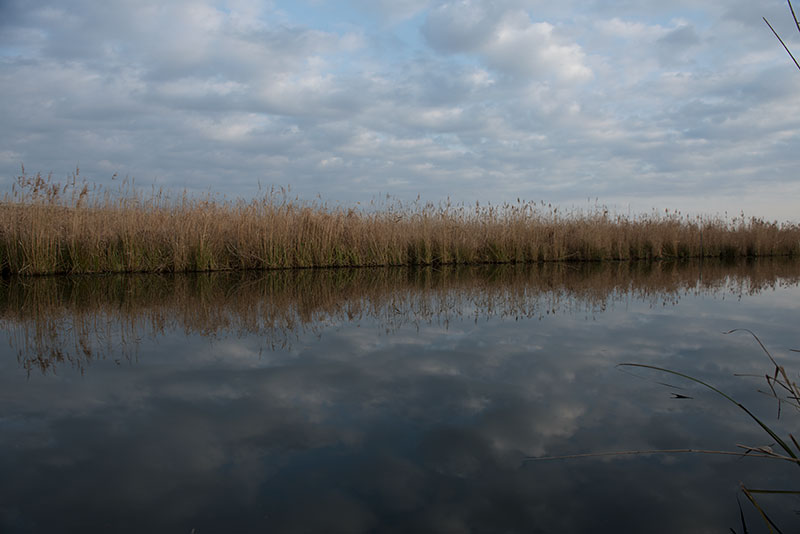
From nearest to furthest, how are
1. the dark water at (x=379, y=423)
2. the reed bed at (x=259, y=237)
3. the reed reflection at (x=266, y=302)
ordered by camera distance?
the dark water at (x=379, y=423) → the reed reflection at (x=266, y=302) → the reed bed at (x=259, y=237)

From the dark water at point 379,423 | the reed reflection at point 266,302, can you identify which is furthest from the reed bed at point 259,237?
the dark water at point 379,423

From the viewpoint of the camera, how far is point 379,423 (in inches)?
58.6

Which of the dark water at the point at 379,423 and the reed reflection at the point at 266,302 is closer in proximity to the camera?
the dark water at the point at 379,423

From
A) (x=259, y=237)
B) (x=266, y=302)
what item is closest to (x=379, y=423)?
(x=266, y=302)

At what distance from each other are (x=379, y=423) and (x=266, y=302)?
263 cm

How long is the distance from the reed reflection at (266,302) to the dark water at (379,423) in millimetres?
37

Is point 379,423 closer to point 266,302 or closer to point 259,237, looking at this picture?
point 266,302

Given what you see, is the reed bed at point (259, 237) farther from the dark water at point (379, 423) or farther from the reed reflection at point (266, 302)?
the dark water at point (379, 423)

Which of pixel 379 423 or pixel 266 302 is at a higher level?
pixel 266 302

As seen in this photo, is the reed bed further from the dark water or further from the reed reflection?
the dark water

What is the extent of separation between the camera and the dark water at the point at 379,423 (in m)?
1.05

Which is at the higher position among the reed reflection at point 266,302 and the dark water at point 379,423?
the reed reflection at point 266,302

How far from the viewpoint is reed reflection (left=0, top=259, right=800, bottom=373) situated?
2.77 meters

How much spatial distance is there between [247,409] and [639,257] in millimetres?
11082
